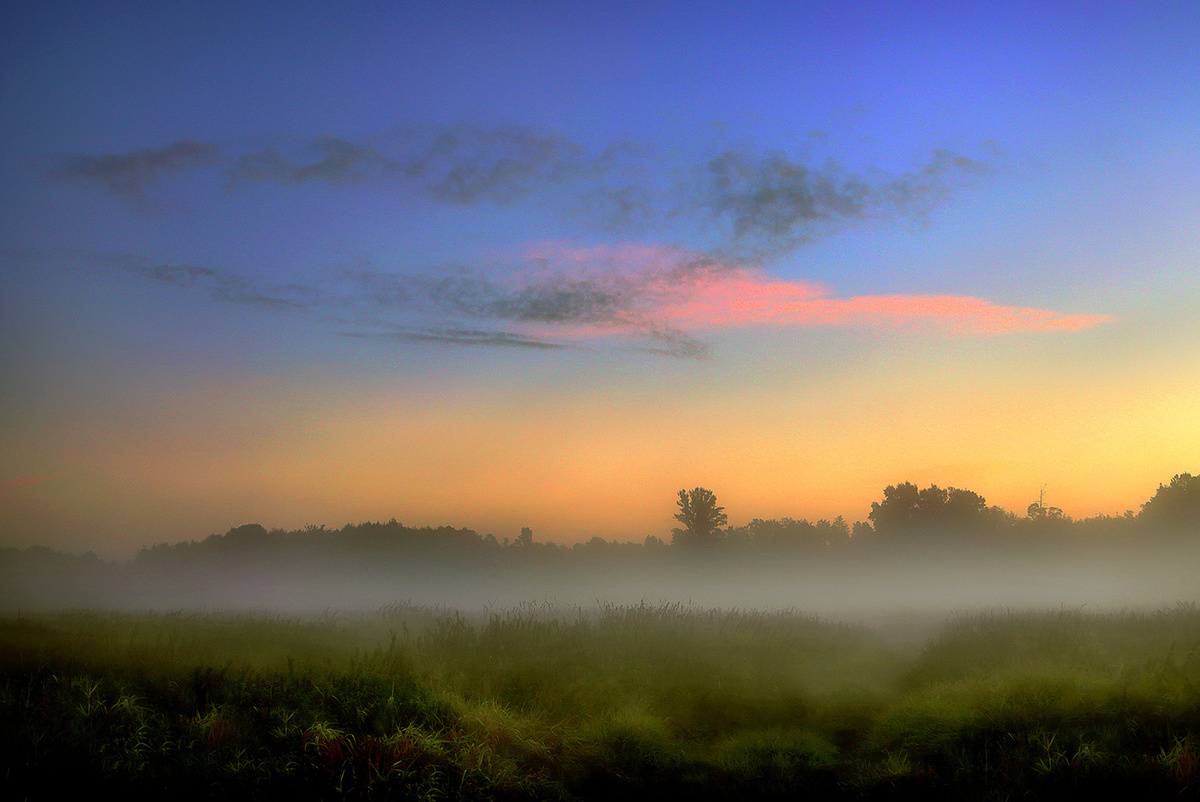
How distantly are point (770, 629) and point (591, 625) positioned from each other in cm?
458

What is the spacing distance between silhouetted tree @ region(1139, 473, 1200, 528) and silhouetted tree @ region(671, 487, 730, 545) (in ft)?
120

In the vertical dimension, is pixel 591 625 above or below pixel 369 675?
below

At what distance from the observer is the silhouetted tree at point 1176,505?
4394 centimetres

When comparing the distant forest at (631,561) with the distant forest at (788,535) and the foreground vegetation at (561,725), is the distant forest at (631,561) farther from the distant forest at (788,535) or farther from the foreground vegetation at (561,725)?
the foreground vegetation at (561,725)

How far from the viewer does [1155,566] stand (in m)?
39.0

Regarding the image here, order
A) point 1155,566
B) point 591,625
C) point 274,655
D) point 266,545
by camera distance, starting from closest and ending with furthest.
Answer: point 274,655
point 591,625
point 1155,566
point 266,545

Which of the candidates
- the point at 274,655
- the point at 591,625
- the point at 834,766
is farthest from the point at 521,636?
the point at 834,766

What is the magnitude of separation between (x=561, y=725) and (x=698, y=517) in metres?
64.4

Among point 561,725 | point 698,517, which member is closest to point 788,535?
point 698,517

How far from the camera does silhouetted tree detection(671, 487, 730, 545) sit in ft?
232

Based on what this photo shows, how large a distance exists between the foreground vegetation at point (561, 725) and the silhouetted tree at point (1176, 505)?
145ft

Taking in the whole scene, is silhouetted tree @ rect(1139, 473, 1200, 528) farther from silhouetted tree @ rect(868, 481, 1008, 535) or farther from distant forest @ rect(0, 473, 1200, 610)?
silhouetted tree @ rect(868, 481, 1008, 535)

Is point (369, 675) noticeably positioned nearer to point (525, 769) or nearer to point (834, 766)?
point (525, 769)

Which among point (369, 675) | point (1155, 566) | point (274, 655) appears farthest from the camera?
point (1155, 566)
